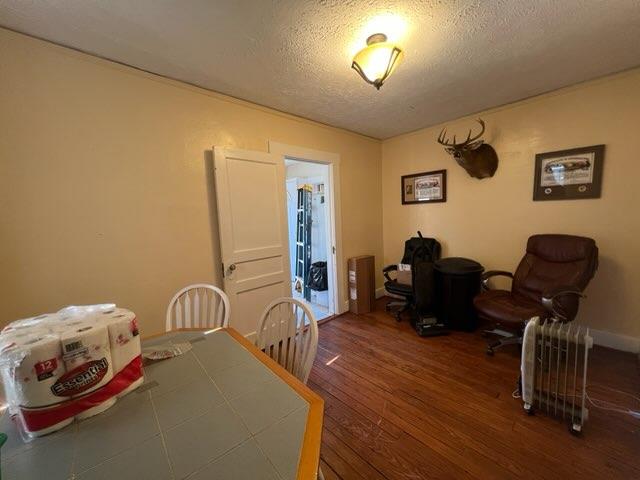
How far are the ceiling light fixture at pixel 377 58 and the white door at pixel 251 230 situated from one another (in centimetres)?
126

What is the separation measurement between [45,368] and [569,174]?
3.78 meters

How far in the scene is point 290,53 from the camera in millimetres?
1747

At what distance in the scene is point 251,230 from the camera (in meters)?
2.50

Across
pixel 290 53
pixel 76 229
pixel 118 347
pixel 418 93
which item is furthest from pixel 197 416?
pixel 418 93

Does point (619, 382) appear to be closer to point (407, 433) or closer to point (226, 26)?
point (407, 433)

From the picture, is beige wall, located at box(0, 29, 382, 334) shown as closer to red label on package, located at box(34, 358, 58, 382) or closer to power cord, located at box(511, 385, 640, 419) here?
red label on package, located at box(34, 358, 58, 382)

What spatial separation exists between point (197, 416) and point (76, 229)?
161 centimetres

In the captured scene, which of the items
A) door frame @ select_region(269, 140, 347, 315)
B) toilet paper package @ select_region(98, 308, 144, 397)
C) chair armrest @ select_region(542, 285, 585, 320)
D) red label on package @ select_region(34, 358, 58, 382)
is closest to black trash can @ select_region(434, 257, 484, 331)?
chair armrest @ select_region(542, 285, 585, 320)

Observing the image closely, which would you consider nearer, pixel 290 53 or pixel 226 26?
→ pixel 226 26

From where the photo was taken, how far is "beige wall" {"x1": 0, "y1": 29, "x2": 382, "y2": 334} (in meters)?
1.52

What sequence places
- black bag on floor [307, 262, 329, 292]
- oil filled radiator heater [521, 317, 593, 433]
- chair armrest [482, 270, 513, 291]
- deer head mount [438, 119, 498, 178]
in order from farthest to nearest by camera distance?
black bag on floor [307, 262, 329, 292] → deer head mount [438, 119, 498, 178] → chair armrest [482, 270, 513, 291] → oil filled radiator heater [521, 317, 593, 433]

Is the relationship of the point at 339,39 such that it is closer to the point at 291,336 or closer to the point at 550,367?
the point at 291,336

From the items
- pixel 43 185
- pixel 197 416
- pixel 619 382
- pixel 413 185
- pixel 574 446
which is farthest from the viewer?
pixel 413 185

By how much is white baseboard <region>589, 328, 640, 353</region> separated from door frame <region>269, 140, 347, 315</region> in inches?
101
